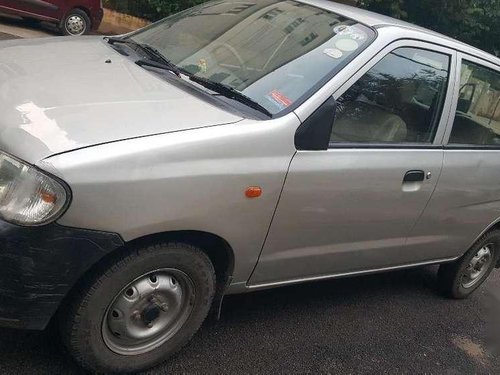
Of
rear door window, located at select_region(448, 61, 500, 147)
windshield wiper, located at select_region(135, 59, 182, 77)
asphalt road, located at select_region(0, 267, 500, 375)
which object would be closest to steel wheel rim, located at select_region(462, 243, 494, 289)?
asphalt road, located at select_region(0, 267, 500, 375)

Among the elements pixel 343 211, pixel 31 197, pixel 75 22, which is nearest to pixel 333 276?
pixel 343 211

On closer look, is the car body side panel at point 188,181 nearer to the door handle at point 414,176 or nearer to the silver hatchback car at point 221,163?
the silver hatchback car at point 221,163

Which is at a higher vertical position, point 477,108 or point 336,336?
point 477,108

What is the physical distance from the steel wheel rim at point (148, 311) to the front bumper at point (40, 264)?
261mm

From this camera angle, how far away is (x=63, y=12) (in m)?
10.8

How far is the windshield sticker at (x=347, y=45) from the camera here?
303 cm

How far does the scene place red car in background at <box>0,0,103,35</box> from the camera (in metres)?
10.3

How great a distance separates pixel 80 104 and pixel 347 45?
4.69 ft

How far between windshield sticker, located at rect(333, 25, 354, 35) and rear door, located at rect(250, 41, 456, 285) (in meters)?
0.24

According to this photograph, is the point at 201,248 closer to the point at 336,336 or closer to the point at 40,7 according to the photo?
the point at 336,336

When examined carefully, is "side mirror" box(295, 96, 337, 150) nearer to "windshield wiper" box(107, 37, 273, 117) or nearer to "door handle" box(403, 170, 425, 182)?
"windshield wiper" box(107, 37, 273, 117)

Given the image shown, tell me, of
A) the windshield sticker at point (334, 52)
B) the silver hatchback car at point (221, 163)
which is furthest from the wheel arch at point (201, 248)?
the windshield sticker at point (334, 52)

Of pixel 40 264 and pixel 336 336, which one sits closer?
pixel 40 264

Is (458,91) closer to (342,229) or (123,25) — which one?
(342,229)
